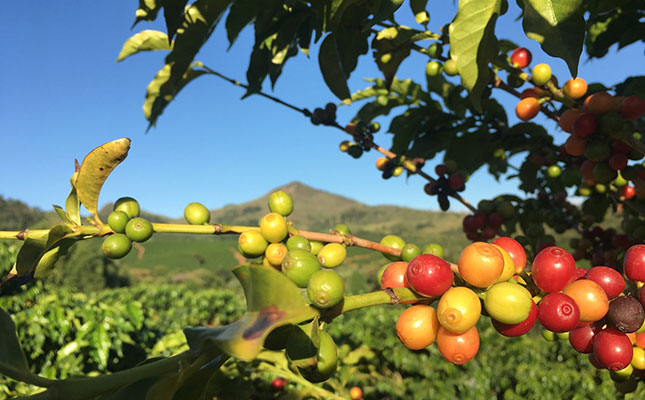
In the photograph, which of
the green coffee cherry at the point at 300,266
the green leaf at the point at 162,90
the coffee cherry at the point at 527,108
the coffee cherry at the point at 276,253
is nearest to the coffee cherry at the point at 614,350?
the green coffee cherry at the point at 300,266

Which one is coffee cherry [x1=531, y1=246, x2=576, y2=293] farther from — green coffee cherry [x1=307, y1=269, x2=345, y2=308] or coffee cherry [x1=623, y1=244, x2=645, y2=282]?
green coffee cherry [x1=307, y1=269, x2=345, y2=308]

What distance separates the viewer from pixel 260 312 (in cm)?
60

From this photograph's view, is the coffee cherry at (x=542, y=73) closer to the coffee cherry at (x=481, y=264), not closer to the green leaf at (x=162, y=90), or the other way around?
the coffee cherry at (x=481, y=264)

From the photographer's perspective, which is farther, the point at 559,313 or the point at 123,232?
the point at 123,232

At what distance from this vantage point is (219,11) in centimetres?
177

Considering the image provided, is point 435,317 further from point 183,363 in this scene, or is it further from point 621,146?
point 621,146

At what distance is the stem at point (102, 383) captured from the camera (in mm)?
613

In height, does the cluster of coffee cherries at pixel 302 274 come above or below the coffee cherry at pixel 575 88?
below

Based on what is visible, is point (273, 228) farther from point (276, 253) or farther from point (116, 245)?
point (116, 245)

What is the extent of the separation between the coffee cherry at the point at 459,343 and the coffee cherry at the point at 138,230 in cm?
83

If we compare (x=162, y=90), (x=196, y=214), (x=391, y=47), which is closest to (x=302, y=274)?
(x=196, y=214)

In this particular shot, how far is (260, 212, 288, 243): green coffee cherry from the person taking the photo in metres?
1.10

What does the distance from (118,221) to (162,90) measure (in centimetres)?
145

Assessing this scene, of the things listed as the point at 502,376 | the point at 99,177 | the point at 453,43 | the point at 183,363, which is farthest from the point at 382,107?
the point at 502,376
